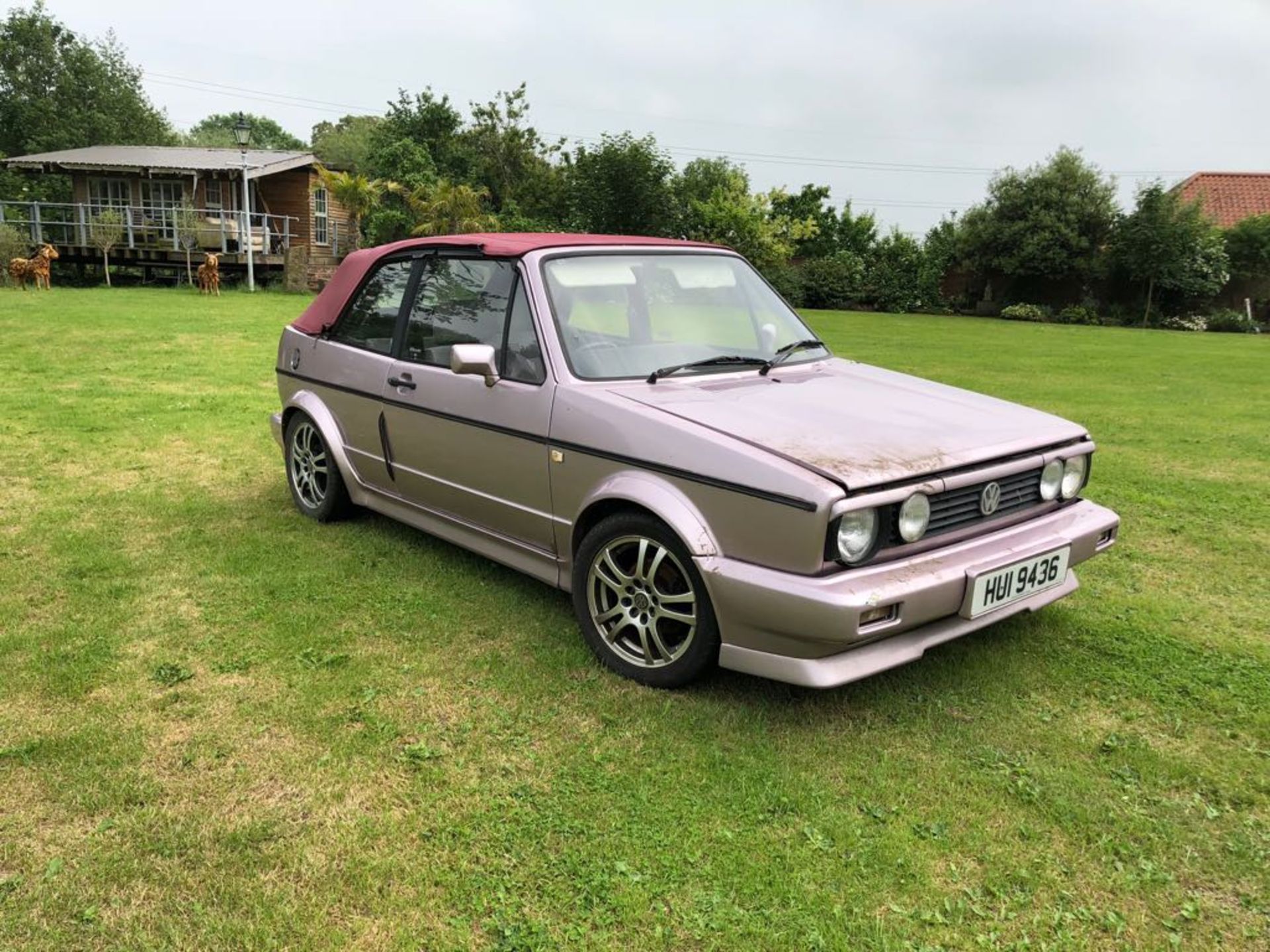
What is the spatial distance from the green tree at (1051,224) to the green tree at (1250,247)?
3617 millimetres

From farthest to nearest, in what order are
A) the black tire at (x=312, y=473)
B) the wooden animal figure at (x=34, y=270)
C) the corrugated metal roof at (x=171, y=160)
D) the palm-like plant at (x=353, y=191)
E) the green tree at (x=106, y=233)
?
the palm-like plant at (x=353, y=191) → the corrugated metal roof at (x=171, y=160) → the green tree at (x=106, y=233) → the wooden animal figure at (x=34, y=270) → the black tire at (x=312, y=473)

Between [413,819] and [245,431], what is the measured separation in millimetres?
5873

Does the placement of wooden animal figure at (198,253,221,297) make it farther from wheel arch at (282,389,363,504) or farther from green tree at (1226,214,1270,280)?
green tree at (1226,214,1270,280)

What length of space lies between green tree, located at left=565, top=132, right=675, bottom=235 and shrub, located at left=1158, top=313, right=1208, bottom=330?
16.0 metres

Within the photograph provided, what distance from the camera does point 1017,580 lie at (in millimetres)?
3250

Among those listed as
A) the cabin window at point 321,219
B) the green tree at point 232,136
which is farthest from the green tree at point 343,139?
the cabin window at point 321,219

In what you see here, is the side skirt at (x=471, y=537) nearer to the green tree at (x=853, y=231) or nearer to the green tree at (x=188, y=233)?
the green tree at (x=188, y=233)

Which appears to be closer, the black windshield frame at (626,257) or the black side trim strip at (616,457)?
the black side trim strip at (616,457)

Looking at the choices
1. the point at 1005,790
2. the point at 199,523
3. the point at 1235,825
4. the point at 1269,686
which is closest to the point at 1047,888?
the point at 1005,790

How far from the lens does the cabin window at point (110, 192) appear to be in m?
29.7

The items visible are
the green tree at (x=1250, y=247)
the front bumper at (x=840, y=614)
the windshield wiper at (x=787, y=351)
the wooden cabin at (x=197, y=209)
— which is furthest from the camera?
the green tree at (x=1250, y=247)

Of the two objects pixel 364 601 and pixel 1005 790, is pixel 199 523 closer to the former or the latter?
pixel 364 601

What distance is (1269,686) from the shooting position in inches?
137

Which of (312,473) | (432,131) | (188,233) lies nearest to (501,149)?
(432,131)
